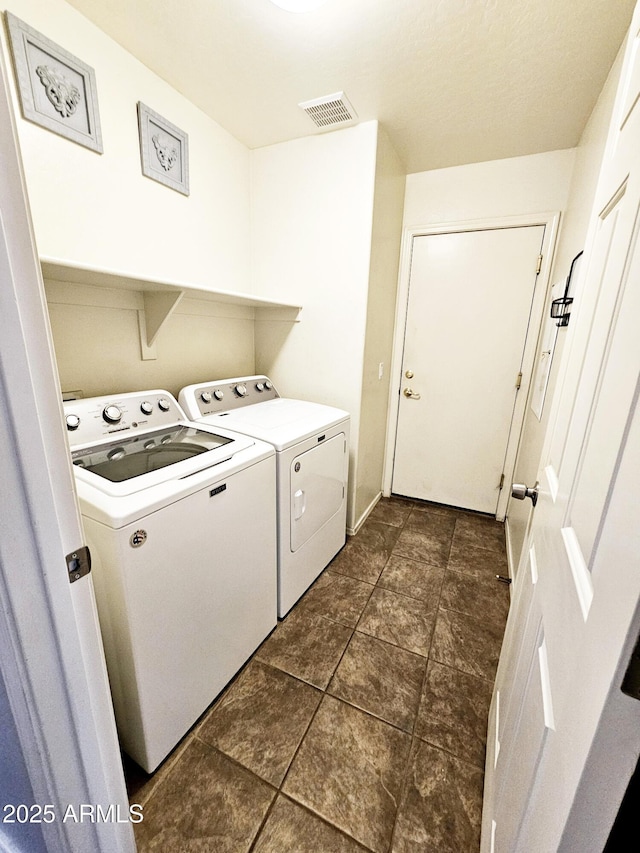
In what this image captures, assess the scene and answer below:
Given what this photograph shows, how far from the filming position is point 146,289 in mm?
1599

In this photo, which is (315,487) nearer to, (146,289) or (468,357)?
(146,289)

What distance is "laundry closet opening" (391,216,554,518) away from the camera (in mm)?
2359

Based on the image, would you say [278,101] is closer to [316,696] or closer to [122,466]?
[122,466]

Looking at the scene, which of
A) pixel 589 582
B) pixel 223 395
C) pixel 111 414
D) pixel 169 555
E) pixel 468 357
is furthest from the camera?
pixel 468 357

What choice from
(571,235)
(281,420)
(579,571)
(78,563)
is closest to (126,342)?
(281,420)

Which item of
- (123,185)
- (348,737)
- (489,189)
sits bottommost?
(348,737)

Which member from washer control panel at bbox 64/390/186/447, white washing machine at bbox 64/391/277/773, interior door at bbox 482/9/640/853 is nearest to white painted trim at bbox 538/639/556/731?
interior door at bbox 482/9/640/853

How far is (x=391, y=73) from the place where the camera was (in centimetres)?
156

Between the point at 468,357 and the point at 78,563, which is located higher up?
the point at 468,357

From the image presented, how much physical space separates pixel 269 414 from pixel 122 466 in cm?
83

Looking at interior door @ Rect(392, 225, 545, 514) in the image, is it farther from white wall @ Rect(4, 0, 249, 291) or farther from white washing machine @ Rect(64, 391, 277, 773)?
white washing machine @ Rect(64, 391, 277, 773)

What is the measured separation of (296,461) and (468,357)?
1.69 m

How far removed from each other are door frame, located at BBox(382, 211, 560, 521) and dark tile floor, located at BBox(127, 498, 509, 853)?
1098 mm

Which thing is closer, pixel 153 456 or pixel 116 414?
pixel 153 456
